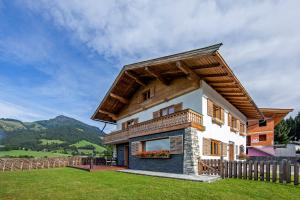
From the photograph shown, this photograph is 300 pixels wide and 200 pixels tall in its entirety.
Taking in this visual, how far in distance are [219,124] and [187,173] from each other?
5.60 m

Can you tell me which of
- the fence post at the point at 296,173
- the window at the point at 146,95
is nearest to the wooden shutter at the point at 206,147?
the fence post at the point at 296,173

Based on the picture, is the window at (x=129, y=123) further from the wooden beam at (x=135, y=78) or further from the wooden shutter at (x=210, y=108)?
the wooden shutter at (x=210, y=108)

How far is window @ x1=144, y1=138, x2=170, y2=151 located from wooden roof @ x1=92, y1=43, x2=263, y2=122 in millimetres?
4495

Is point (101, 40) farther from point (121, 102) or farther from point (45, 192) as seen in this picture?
point (121, 102)

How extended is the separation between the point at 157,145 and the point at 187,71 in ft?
18.1

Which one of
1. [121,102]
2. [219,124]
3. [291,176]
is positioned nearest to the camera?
[291,176]

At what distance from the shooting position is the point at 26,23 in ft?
43.1

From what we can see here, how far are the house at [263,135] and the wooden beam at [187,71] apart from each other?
17807 millimetres

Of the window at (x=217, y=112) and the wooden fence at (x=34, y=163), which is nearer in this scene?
the window at (x=217, y=112)

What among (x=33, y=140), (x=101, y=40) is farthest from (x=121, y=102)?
(x=33, y=140)

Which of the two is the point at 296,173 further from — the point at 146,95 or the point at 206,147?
the point at 146,95

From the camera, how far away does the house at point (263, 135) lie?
3012 cm

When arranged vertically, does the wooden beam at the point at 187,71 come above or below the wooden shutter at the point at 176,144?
above

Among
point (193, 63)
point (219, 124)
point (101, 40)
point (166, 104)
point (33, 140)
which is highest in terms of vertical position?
point (101, 40)
